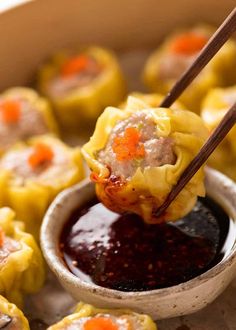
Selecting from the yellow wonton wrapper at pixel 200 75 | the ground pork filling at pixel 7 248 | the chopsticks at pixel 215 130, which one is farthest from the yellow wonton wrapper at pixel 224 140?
the ground pork filling at pixel 7 248

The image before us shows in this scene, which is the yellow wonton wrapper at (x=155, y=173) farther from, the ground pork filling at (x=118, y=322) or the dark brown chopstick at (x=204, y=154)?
the ground pork filling at (x=118, y=322)

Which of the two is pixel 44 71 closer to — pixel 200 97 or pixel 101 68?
pixel 101 68

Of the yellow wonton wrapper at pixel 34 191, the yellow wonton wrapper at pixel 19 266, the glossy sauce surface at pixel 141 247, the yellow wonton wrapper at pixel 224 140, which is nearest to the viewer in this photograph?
the glossy sauce surface at pixel 141 247

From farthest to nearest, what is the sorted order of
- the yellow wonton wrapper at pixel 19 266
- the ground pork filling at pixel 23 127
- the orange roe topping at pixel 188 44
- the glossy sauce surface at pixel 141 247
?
the orange roe topping at pixel 188 44 < the ground pork filling at pixel 23 127 < the yellow wonton wrapper at pixel 19 266 < the glossy sauce surface at pixel 141 247

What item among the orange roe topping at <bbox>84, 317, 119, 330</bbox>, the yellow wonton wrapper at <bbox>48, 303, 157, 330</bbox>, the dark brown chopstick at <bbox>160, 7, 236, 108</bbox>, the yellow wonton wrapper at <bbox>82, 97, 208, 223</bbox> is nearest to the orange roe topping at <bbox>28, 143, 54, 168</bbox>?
the yellow wonton wrapper at <bbox>82, 97, 208, 223</bbox>

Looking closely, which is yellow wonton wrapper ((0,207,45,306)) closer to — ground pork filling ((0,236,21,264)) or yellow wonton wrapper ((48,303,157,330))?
ground pork filling ((0,236,21,264))

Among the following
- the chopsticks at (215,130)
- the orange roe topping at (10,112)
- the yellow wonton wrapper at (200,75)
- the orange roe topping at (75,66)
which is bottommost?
the orange roe topping at (10,112)

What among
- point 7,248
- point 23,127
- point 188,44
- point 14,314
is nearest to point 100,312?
point 14,314

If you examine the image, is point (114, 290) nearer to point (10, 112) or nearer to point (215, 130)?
point (215, 130)
